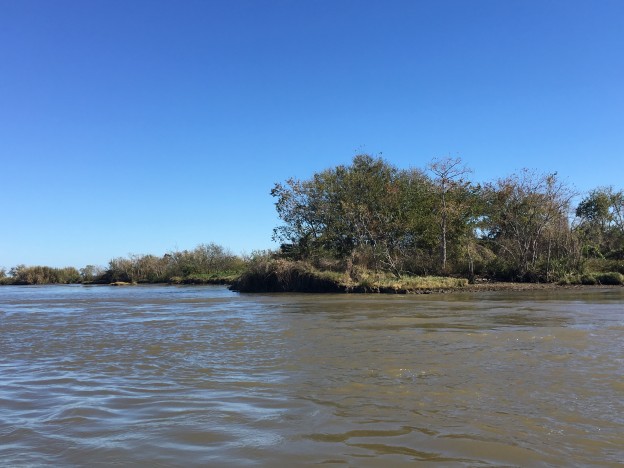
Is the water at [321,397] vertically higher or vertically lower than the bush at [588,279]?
lower

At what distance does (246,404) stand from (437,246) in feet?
112

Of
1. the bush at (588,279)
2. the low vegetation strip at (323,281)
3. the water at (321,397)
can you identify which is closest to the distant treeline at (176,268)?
the low vegetation strip at (323,281)

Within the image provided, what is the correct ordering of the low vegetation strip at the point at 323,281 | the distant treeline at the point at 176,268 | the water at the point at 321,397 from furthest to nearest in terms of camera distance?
the distant treeline at the point at 176,268
the low vegetation strip at the point at 323,281
the water at the point at 321,397

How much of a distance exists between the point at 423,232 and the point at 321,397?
32.3m

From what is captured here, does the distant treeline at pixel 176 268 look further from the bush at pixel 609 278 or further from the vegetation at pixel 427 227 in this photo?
the bush at pixel 609 278

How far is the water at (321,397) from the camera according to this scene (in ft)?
16.3

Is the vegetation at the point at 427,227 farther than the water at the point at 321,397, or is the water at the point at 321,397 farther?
the vegetation at the point at 427,227

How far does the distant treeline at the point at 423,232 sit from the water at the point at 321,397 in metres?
22.2

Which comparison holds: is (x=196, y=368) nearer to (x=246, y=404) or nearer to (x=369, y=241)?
(x=246, y=404)

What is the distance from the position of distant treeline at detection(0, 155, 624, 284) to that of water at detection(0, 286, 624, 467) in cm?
2218

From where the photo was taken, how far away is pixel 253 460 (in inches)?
188

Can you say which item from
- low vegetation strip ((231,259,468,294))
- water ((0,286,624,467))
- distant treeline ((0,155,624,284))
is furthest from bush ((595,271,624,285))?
water ((0,286,624,467))

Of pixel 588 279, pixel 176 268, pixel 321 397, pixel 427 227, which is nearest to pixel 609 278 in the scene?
pixel 588 279

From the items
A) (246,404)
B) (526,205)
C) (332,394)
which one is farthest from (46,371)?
(526,205)
